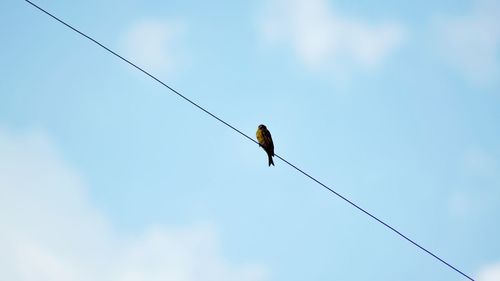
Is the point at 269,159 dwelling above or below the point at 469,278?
above

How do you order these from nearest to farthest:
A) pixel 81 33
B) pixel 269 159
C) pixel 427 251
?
pixel 427 251 → pixel 81 33 → pixel 269 159

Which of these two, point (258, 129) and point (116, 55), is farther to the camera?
point (258, 129)

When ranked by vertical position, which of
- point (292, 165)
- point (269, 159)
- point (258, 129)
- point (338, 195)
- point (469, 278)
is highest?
point (258, 129)

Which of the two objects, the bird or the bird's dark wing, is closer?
the bird

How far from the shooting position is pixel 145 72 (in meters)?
6.67

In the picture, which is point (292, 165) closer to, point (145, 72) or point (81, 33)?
point (145, 72)

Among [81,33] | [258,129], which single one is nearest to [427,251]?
[81,33]

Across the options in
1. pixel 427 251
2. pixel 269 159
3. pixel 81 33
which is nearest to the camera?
pixel 427 251

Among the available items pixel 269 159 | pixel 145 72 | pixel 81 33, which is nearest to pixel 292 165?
pixel 145 72

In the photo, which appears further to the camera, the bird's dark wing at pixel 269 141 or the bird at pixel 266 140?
the bird's dark wing at pixel 269 141

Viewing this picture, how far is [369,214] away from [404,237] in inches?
17.2

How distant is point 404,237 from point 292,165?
1.52 metres

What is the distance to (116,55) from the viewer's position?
6.61 meters

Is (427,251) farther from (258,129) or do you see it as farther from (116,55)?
(258,129)
